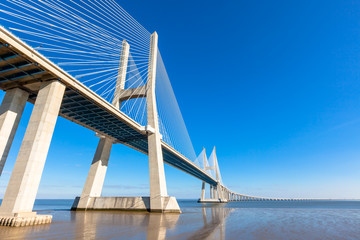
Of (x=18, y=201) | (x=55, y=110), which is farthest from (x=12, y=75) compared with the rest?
(x=18, y=201)

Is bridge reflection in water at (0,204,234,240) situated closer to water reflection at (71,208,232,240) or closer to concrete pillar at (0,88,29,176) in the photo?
water reflection at (71,208,232,240)

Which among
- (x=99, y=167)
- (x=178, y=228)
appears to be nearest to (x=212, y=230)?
(x=178, y=228)

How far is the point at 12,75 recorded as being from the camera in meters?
17.7

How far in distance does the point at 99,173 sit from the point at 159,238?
22.2m

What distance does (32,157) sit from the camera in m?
15.2

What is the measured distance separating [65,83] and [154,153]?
1378 cm

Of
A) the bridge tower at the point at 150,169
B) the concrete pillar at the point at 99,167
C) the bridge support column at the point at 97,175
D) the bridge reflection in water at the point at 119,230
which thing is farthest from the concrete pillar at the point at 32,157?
the bridge support column at the point at 97,175

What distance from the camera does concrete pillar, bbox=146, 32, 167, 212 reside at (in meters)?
26.8

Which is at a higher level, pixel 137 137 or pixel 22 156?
pixel 137 137

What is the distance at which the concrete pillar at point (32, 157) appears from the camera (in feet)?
47.6

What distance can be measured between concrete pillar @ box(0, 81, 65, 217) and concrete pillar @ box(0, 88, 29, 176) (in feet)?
8.20

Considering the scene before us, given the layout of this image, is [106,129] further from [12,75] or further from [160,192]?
[12,75]

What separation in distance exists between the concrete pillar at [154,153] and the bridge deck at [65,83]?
2.01 metres

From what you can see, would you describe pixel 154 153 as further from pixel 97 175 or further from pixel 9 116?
pixel 9 116
